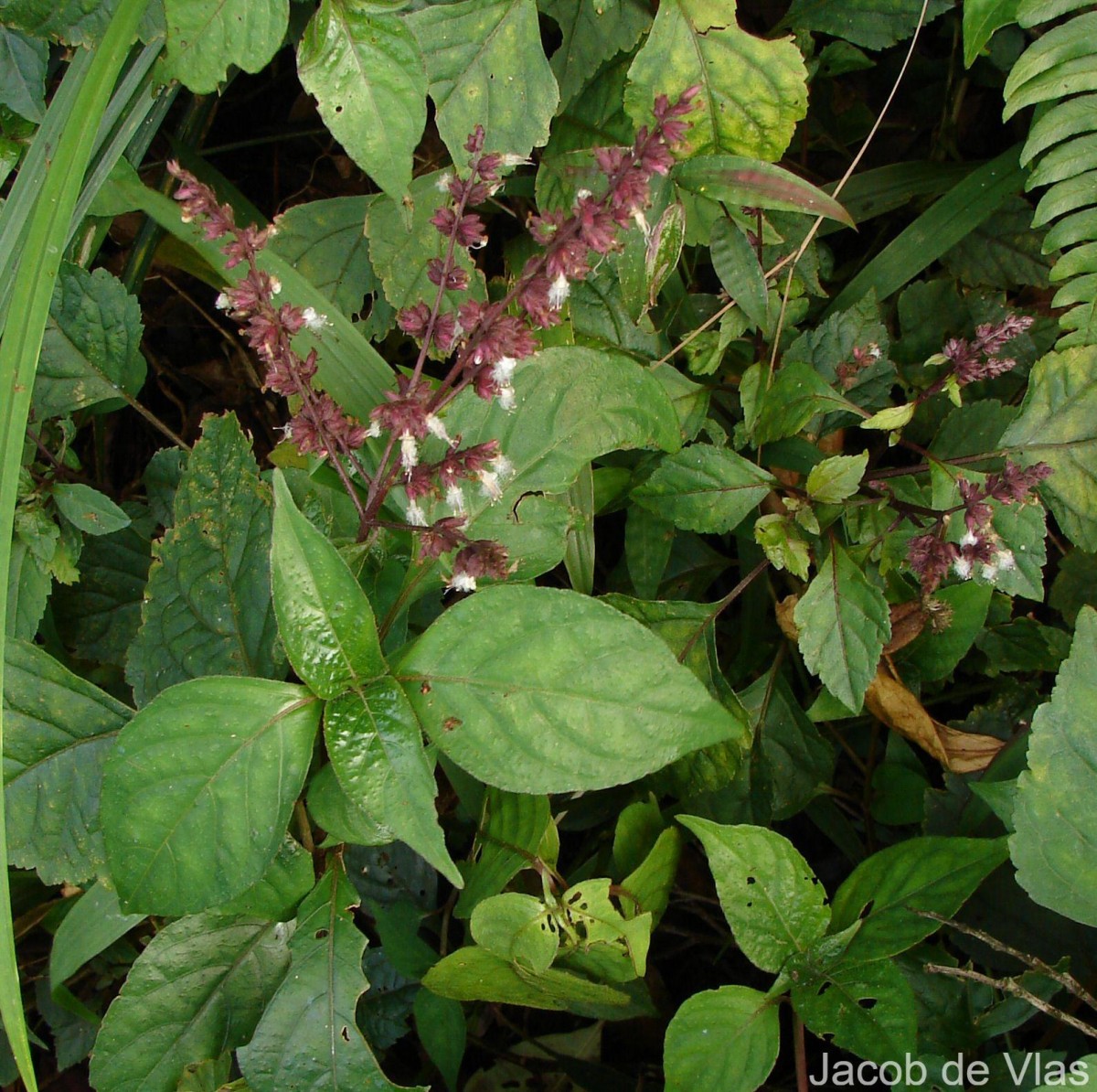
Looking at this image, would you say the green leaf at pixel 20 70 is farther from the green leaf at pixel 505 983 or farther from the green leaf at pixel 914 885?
the green leaf at pixel 914 885

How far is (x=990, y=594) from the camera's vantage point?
201 centimetres

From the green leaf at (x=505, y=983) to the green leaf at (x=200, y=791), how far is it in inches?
21.1

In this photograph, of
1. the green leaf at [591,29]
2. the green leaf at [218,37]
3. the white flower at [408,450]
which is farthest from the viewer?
the green leaf at [591,29]

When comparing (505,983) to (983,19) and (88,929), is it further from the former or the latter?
(983,19)

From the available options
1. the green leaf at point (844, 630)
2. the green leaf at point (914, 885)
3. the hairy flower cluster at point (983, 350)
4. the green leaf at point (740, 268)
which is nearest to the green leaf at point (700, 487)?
the green leaf at point (844, 630)

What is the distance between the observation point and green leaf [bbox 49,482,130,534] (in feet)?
6.23

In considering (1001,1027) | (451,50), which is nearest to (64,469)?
(451,50)

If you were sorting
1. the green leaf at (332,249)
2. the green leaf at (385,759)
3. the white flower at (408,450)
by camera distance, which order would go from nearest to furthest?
1. the green leaf at (385,759)
2. the white flower at (408,450)
3. the green leaf at (332,249)

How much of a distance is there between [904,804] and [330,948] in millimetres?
1275

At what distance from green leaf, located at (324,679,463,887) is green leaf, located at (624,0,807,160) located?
1.14m

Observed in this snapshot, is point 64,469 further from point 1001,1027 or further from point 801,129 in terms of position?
point 1001,1027

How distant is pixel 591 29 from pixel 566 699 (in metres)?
1.40

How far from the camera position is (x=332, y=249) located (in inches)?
87.7

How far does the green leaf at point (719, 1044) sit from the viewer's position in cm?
167
